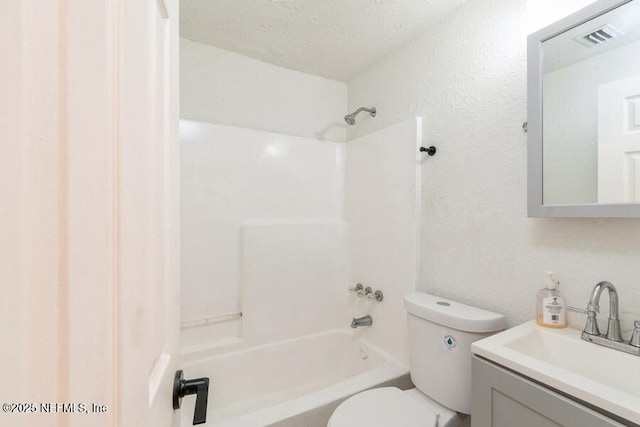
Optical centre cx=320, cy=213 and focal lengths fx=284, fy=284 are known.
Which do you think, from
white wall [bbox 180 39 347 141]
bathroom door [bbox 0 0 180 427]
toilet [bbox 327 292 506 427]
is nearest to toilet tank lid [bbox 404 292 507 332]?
toilet [bbox 327 292 506 427]

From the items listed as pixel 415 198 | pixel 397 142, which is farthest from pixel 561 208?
pixel 397 142

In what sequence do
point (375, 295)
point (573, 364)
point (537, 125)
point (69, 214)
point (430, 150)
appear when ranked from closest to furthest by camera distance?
point (69, 214) → point (573, 364) → point (537, 125) → point (430, 150) → point (375, 295)

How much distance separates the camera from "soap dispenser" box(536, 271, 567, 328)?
99 centimetres

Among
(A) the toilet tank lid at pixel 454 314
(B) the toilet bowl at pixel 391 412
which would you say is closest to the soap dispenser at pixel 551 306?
(A) the toilet tank lid at pixel 454 314

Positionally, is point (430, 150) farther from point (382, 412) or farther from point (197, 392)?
point (197, 392)

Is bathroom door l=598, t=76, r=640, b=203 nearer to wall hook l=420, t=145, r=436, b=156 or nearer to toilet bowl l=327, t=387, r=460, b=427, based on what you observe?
wall hook l=420, t=145, r=436, b=156

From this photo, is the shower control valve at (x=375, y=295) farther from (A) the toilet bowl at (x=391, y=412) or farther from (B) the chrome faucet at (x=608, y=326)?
(B) the chrome faucet at (x=608, y=326)

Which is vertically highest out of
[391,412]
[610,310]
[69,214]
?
[69,214]

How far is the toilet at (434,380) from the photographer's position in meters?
1.10

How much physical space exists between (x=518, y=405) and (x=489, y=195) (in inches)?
31.2

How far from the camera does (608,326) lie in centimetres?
87

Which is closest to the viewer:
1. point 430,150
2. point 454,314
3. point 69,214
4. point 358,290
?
point 69,214

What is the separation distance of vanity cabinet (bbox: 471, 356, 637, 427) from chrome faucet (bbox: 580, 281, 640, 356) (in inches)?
12.0

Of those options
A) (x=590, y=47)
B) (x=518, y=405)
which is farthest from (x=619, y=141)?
(x=518, y=405)
